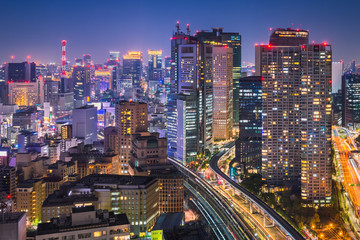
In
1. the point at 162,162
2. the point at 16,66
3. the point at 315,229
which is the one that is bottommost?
the point at 315,229

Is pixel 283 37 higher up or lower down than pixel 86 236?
higher up

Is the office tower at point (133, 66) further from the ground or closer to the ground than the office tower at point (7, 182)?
further from the ground

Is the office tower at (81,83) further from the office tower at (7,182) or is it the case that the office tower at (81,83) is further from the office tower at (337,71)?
the office tower at (7,182)

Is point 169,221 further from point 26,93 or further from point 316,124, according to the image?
point 26,93

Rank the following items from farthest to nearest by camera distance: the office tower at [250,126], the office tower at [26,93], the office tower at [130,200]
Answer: the office tower at [26,93] < the office tower at [250,126] < the office tower at [130,200]

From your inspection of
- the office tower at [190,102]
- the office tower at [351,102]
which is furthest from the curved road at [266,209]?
the office tower at [351,102]

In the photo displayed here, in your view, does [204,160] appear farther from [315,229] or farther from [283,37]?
[315,229]

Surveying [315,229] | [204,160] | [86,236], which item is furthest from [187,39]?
[86,236]

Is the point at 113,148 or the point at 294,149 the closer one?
the point at 294,149
